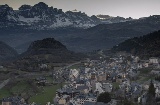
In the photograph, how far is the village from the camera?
167 ft

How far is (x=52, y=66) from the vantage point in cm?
9400

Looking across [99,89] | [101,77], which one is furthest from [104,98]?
[101,77]

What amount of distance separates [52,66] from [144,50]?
26737 mm

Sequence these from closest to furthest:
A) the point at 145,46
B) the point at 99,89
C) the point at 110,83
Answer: the point at 99,89 < the point at 110,83 < the point at 145,46

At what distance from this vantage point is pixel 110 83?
65250mm

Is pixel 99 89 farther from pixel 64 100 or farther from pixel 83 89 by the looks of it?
pixel 64 100

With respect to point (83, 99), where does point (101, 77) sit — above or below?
below

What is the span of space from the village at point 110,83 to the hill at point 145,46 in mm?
5654

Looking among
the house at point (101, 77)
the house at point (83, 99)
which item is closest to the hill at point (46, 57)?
the house at point (101, 77)

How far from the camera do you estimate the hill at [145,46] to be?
9291 cm

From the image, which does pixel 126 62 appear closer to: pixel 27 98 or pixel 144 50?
pixel 144 50

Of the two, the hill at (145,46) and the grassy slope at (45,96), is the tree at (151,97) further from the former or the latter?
the hill at (145,46)

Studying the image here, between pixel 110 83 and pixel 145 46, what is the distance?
40.4 m

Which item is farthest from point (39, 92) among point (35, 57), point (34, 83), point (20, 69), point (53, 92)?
point (35, 57)
